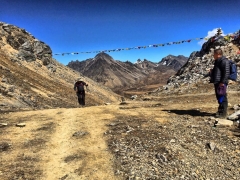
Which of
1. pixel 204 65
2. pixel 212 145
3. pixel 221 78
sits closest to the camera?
pixel 212 145

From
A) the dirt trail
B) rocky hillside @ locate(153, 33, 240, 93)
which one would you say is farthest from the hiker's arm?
rocky hillside @ locate(153, 33, 240, 93)

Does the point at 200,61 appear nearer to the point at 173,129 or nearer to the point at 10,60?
the point at 173,129

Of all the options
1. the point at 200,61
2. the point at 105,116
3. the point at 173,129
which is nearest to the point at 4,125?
the point at 105,116

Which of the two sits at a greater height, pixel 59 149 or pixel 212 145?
pixel 212 145

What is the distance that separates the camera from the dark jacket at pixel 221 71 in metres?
9.34

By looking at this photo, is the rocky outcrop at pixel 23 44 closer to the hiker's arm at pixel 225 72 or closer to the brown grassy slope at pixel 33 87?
the brown grassy slope at pixel 33 87

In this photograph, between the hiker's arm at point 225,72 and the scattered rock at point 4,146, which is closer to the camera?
the scattered rock at point 4,146

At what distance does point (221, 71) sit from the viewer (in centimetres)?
949

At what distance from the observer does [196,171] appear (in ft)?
18.7

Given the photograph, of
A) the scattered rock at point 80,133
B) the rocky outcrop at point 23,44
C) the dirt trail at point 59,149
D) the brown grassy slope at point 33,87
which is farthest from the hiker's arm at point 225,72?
the rocky outcrop at point 23,44

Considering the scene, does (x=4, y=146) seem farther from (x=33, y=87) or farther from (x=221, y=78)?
(x=33, y=87)

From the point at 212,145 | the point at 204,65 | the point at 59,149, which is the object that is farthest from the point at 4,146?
the point at 204,65

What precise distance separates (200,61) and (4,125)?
27440 millimetres

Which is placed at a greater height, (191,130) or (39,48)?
(39,48)
